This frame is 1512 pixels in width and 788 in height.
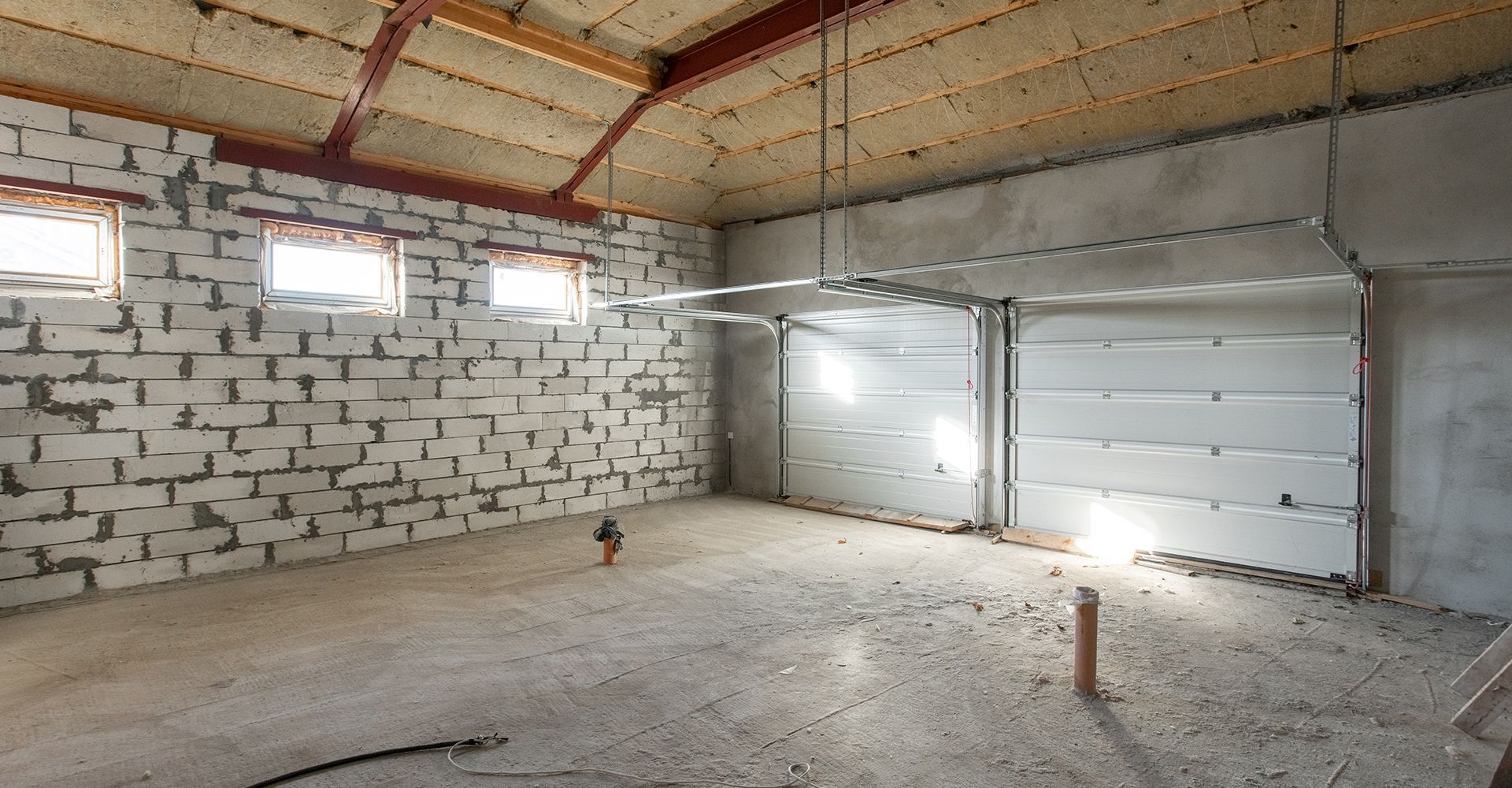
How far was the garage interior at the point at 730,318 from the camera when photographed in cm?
311

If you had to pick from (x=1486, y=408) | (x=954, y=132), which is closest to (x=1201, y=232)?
(x=1486, y=408)

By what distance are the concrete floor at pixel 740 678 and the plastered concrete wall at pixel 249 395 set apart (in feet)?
1.59

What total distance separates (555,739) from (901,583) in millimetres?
2820

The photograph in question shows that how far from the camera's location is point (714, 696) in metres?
3.28

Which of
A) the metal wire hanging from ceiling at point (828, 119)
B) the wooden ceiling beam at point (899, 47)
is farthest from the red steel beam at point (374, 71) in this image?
the wooden ceiling beam at point (899, 47)

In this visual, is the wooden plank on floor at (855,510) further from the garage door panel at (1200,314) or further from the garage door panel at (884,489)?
the garage door panel at (1200,314)

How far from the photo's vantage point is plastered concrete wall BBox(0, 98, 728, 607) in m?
4.60

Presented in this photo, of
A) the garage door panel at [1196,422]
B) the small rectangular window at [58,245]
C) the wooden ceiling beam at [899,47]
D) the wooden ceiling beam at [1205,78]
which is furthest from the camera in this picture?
the garage door panel at [1196,422]

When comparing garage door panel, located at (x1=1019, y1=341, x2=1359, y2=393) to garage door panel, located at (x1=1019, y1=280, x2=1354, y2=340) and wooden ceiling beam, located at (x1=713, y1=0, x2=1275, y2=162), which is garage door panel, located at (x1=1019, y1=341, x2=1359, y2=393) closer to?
garage door panel, located at (x1=1019, y1=280, x2=1354, y2=340)

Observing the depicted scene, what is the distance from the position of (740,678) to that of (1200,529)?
396cm

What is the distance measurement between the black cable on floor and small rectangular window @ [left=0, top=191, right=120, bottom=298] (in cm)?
394

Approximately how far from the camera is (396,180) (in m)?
6.04

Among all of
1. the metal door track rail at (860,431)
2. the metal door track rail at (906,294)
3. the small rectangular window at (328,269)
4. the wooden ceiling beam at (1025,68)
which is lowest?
the metal door track rail at (860,431)

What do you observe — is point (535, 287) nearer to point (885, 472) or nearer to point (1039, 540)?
point (885, 472)
